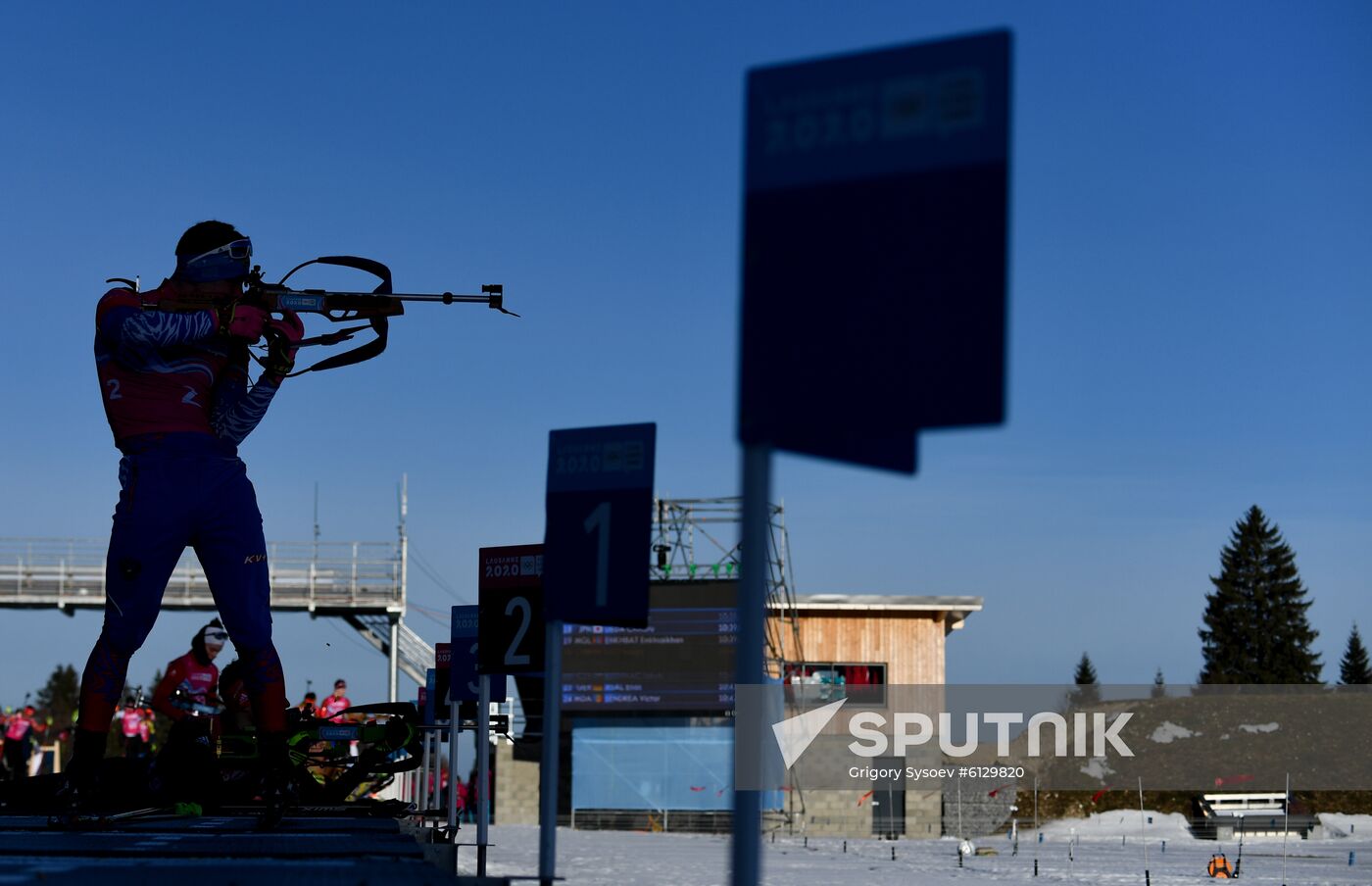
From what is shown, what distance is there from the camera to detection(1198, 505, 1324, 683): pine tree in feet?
275

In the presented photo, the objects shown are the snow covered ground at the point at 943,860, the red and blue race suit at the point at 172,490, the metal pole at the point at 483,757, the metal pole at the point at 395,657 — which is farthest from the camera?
the metal pole at the point at 395,657

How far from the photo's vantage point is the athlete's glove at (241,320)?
277 inches

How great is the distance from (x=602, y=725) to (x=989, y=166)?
40.3 m

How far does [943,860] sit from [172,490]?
82.1ft

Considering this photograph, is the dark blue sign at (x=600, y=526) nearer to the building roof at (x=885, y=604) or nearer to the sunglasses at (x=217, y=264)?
the sunglasses at (x=217, y=264)

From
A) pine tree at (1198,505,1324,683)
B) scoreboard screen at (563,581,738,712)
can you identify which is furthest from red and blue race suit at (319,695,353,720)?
pine tree at (1198,505,1324,683)

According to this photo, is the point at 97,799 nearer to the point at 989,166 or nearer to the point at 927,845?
the point at 989,166

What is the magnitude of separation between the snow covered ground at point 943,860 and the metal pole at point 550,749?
8.01 metres

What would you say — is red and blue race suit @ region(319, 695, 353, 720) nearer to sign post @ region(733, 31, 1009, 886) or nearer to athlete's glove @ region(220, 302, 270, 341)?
athlete's glove @ region(220, 302, 270, 341)

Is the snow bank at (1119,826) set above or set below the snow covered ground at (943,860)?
below

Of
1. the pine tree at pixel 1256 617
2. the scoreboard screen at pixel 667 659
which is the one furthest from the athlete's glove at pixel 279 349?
the pine tree at pixel 1256 617

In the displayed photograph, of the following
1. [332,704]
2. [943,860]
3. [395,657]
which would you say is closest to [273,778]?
[332,704]

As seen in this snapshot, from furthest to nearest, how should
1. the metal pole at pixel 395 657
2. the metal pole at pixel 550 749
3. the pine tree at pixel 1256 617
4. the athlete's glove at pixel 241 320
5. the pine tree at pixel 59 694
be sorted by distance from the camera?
the pine tree at pixel 59 694, the pine tree at pixel 1256 617, the metal pole at pixel 395 657, the athlete's glove at pixel 241 320, the metal pole at pixel 550 749

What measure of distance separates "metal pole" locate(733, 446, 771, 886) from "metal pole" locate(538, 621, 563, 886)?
254cm
